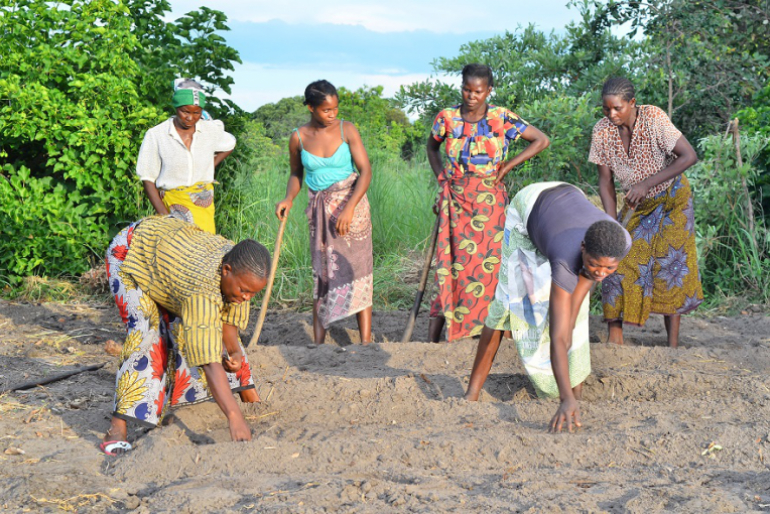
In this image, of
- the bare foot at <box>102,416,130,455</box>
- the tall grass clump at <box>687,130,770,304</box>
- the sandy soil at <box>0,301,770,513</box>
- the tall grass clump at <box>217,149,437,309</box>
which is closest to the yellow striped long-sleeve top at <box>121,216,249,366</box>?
the bare foot at <box>102,416,130,455</box>

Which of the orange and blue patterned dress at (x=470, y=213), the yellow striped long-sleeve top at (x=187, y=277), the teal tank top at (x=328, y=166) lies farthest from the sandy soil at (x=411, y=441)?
the teal tank top at (x=328, y=166)

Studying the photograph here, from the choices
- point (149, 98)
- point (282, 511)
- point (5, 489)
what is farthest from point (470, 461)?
point (149, 98)

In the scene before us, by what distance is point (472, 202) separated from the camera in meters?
5.54

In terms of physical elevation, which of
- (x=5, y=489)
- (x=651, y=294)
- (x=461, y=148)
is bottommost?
(x=5, y=489)

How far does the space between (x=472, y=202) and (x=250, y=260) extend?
2.44 meters

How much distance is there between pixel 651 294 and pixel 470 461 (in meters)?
2.47

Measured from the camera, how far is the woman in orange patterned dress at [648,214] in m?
5.29

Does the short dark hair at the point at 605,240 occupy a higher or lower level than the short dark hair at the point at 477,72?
lower

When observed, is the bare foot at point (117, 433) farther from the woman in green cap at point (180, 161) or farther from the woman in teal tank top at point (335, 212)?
the woman in teal tank top at point (335, 212)

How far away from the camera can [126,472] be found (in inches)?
143

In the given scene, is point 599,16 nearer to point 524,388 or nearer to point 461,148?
point 461,148

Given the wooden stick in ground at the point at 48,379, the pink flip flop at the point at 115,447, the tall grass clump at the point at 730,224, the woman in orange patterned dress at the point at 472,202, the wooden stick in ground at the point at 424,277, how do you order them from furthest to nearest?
the tall grass clump at the point at 730,224 → the wooden stick in ground at the point at 424,277 → the woman in orange patterned dress at the point at 472,202 → the wooden stick in ground at the point at 48,379 → the pink flip flop at the point at 115,447

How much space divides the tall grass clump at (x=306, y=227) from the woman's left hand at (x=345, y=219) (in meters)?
1.95

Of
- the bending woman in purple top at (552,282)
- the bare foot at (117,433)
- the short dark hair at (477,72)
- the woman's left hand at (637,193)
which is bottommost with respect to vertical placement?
the bare foot at (117,433)
